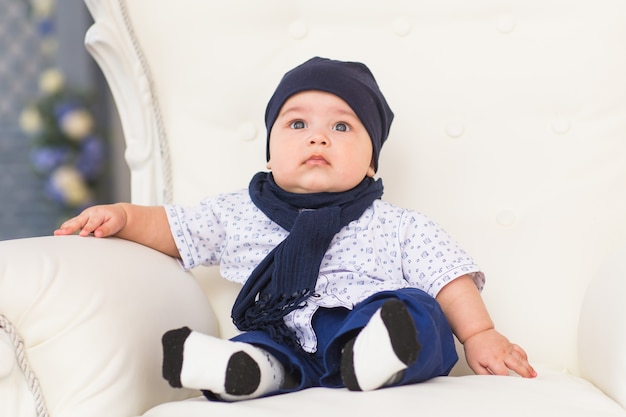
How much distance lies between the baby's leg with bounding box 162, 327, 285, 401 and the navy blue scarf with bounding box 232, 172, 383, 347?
150 millimetres

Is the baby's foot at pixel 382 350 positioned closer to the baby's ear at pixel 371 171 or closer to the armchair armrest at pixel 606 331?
the armchair armrest at pixel 606 331

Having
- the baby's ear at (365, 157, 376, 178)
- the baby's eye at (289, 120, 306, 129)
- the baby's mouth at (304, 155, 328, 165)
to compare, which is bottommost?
the baby's ear at (365, 157, 376, 178)

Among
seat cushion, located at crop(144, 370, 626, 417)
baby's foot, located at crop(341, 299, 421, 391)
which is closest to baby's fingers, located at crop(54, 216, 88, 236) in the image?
seat cushion, located at crop(144, 370, 626, 417)

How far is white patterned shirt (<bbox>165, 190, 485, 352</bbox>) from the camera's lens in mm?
1098

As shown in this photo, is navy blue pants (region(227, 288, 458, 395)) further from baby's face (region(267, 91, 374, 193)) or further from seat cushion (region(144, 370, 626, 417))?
baby's face (region(267, 91, 374, 193))

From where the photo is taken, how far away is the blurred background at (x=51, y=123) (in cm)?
278

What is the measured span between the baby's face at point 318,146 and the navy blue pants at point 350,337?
0.67 ft

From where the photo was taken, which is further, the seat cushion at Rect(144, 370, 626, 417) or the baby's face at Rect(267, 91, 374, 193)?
the baby's face at Rect(267, 91, 374, 193)

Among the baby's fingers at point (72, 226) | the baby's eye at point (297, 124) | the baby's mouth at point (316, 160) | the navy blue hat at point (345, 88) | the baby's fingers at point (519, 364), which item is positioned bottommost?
the baby's fingers at point (519, 364)

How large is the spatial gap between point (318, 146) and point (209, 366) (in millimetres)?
401

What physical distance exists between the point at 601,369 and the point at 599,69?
0.55 meters

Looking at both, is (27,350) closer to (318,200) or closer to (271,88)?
(318,200)

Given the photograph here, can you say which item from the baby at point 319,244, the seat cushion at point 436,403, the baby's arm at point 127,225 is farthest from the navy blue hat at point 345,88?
the seat cushion at point 436,403

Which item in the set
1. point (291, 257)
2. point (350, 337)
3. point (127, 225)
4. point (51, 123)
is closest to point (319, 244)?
point (291, 257)
